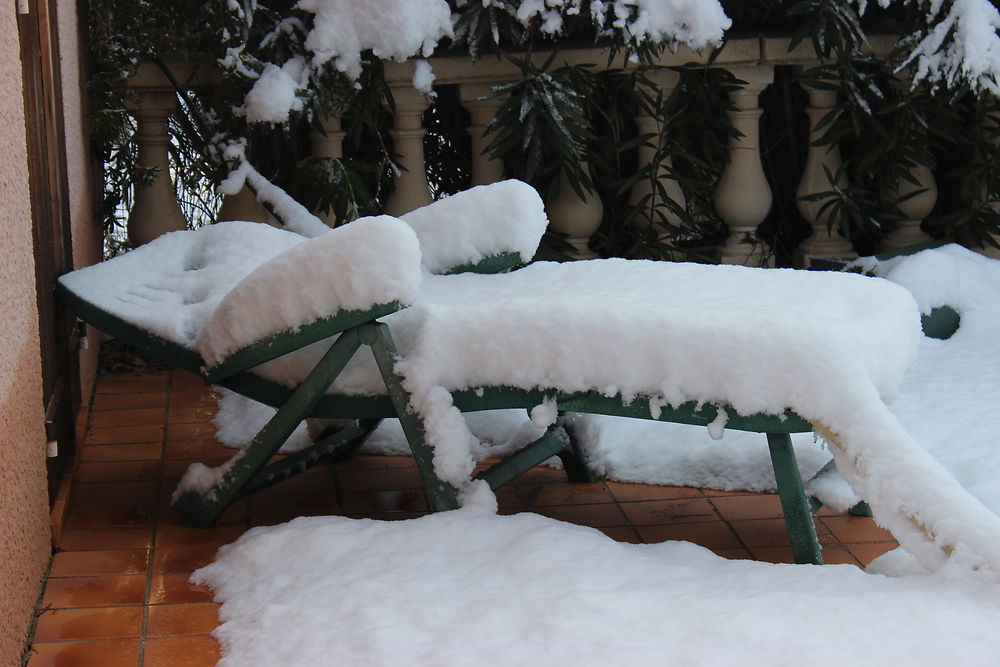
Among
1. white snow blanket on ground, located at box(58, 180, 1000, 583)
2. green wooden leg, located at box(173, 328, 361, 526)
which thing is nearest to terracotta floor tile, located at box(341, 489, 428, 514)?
green wooden leg, located at box(173, 328, 361, 526)

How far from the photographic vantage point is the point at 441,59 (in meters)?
4.17

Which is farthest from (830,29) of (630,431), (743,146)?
(630,431)

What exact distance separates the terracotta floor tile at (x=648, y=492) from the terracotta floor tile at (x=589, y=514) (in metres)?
Result: 0.07

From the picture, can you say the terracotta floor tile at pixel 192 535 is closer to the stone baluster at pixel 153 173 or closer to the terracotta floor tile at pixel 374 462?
the terracotta floor tile at pixel 374 462

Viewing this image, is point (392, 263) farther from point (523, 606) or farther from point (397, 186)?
point (397, 186)

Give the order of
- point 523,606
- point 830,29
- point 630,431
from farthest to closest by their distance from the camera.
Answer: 1. point 830,29
2. point 630,431
3. point 523,606

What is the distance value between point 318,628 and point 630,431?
4.71 feet

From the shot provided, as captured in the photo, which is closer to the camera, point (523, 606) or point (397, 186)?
point (523, 606)

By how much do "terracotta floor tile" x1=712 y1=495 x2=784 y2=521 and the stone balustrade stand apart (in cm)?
145

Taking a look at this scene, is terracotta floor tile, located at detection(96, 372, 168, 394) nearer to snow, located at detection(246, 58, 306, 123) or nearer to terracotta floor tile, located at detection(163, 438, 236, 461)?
terracotta floor tile, located at detection(163, 438, 236, 461)

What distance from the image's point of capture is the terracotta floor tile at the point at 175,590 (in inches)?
98.3

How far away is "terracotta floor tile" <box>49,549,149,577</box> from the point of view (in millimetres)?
2641

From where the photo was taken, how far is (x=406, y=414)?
8.52 feet

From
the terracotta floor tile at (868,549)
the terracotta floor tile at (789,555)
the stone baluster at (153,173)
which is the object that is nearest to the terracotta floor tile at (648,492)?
the terracotta floor tile at (789,555)
